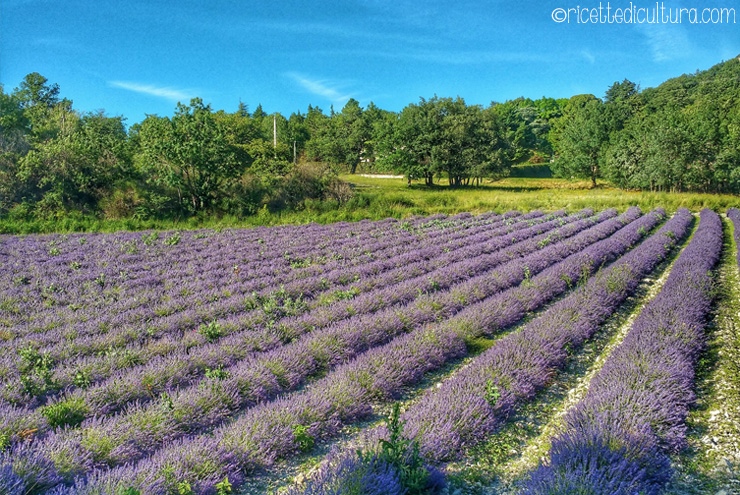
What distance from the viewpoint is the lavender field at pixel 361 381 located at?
322 cm

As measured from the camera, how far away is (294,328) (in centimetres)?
658

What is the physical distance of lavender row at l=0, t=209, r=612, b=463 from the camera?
3.93m

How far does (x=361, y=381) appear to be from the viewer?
4750 millimetres

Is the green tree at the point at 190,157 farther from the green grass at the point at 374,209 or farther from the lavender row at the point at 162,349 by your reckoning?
the lavender row at the point at 162,349

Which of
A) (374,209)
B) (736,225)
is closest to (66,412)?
(374,209)

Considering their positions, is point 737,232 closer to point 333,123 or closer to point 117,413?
point 117,413

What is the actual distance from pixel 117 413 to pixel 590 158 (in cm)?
5740

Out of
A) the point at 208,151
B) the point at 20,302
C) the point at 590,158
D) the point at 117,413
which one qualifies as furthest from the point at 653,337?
the point at 590,158

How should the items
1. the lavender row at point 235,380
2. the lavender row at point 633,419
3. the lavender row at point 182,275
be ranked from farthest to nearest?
the lavender row at point 182,275
the lavender row at point 235,380
the lavender row at point 633,419

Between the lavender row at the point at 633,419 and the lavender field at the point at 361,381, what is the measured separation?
2 centimetres

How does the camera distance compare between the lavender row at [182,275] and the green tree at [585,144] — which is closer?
the lavender row at [182,275]

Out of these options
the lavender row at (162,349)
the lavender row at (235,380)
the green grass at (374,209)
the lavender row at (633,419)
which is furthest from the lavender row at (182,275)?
the green grass at (374,209)

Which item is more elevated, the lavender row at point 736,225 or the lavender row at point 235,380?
the lavender row at point 736,225

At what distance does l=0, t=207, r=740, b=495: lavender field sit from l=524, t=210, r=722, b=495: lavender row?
0.08 feet
